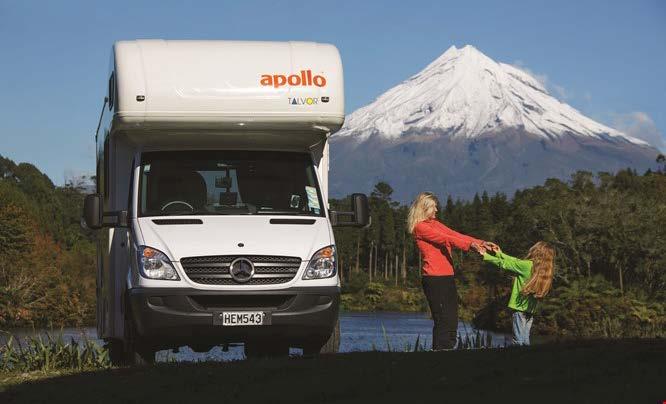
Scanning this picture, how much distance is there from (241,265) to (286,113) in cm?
178

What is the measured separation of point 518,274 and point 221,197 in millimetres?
3455

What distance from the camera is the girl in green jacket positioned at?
13.5 m

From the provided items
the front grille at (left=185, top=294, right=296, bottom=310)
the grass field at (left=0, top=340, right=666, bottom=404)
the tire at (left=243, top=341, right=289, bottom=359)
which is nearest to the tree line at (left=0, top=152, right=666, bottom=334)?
the tire at (left=243, top=341, right=289, bottom=359)

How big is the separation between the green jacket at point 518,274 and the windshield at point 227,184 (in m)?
2.13

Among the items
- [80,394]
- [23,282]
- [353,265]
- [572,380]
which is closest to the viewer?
[572,380]

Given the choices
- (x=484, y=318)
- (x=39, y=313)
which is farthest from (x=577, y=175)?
(x=39, y=313)

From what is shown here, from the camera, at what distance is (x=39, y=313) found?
85500 millimetres

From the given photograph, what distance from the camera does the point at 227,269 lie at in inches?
471

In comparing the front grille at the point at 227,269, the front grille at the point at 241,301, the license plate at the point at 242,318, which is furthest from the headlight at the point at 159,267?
the license plate at the point at 242,318

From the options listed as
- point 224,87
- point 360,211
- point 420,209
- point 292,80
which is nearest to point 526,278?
point 420,209

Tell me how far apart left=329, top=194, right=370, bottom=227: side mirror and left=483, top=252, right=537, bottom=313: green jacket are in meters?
1.44

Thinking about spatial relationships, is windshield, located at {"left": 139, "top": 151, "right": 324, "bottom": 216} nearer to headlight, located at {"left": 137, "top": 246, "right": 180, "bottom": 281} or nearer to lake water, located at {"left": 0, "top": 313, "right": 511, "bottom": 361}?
headlight, located at {"left": 137, "top": 246, "right": 180, "bottom": 281}

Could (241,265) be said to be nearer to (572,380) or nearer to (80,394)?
(80,394)

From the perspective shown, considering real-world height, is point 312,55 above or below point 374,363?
above
